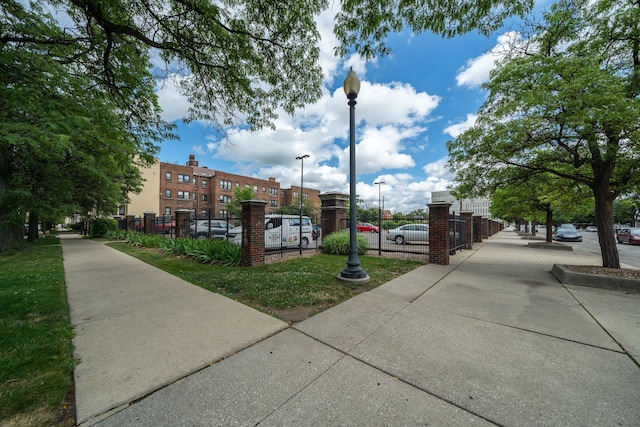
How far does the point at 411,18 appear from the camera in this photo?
458 cm

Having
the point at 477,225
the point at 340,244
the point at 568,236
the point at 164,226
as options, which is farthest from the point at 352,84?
the point at 568,236

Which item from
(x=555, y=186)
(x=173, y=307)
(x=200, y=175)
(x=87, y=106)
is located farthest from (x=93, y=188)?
(x=200, y=175)

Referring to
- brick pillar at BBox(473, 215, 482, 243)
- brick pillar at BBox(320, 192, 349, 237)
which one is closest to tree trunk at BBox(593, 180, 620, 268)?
brick pillar at BBox(320, 192, 349, 237)

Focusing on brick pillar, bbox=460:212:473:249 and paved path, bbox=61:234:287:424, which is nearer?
paved path, bbox=61:234:287:424

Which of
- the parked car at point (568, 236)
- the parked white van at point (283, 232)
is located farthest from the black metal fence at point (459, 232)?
the parked car at point (568, 236)

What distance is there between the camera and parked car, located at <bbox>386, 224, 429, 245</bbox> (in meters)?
16.2

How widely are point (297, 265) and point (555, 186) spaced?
9.58m

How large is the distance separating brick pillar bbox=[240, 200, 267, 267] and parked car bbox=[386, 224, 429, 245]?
400 inches

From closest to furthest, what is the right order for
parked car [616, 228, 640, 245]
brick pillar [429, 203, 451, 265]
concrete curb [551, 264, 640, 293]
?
1. concrete curb [551, 264, 640, 293]
2. brick pillar [429, 203, 451, 265]
3. parked car [616, 228, 640, 245]

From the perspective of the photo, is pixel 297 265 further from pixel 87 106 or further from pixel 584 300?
pixel 584 300

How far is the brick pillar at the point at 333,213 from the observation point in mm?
12195

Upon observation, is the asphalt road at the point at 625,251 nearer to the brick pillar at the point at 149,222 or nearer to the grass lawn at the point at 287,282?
the grass lawn at the point at 287,282

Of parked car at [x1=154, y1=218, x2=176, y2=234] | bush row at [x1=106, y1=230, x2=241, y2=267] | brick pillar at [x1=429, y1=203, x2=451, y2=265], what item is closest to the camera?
bush row at [x1=106, y1=230, x2=241, y2=267]

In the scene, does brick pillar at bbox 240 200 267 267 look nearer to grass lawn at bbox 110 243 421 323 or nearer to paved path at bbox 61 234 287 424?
grass lawn at bbox 110 243 421 323
